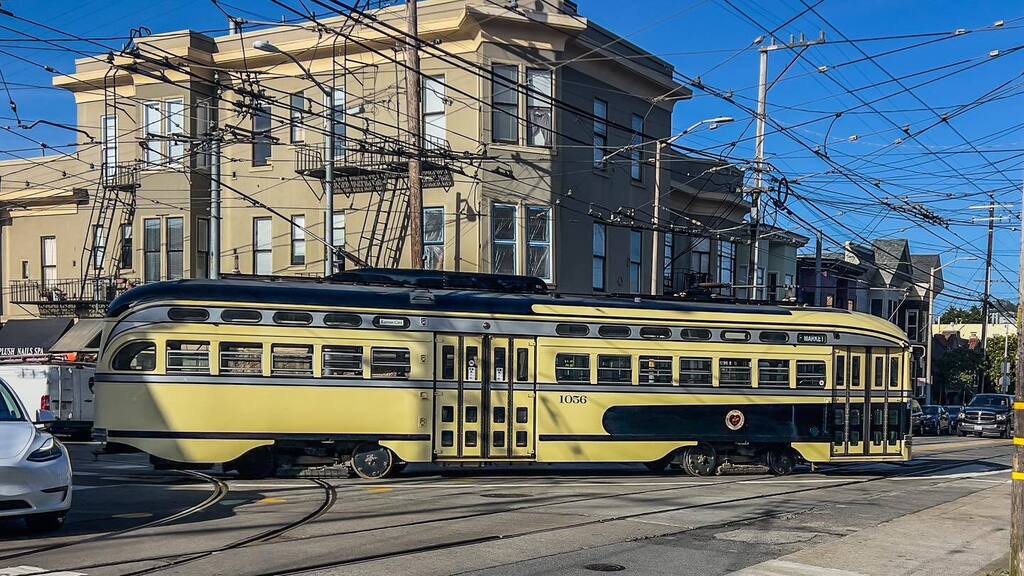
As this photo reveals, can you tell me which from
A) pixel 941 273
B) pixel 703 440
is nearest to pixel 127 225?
pixel 703 440

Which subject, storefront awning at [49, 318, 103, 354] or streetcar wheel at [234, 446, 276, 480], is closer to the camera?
streetcar wheel at [234, 446, 276, 480]

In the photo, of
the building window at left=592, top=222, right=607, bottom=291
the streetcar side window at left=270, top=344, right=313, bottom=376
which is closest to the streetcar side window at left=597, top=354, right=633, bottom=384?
the streetcar side window at left=270, top=344, right=313, bottom=376

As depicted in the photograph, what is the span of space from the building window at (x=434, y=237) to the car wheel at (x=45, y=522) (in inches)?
746

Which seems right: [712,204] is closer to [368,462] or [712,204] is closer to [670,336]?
[670,336]

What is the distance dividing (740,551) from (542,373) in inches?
298

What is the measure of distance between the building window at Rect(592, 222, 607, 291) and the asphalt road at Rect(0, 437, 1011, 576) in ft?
45.5

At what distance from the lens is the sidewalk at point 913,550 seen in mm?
10055

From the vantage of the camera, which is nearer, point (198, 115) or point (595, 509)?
point (595, 509)

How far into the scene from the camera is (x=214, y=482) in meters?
16.3

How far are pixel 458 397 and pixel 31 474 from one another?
27.7 ft

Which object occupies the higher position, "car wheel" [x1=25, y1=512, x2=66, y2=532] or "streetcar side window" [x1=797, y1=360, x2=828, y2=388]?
"streetcar side window" [x1=797, y1=360, x2=828, y2=388]

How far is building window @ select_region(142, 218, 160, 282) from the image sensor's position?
3350cm

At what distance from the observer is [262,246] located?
1282 inches

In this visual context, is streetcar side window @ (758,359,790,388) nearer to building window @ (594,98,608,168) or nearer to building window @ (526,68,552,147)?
building window @ (526,68,552,147)
